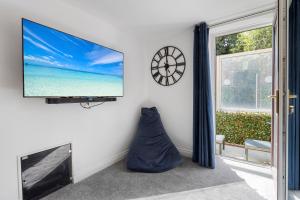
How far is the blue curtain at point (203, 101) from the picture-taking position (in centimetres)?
254

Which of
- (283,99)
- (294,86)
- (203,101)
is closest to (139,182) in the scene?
(203,101)

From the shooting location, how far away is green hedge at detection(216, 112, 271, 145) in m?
2.96

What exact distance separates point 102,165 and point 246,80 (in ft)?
8.84

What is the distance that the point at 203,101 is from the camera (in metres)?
2.59

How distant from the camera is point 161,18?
243cm

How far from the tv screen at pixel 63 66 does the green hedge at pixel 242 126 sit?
2096 mm

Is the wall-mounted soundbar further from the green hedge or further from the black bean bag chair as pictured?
the green hedge

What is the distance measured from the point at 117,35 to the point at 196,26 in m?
1.25

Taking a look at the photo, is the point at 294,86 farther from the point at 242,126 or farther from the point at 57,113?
the point at 57,113

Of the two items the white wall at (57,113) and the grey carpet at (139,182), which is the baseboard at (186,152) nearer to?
the grey carpet at (139,182)

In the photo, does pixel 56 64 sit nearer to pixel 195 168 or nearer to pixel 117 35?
pixel 117 35

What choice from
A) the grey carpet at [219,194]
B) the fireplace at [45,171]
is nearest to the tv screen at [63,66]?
the fireplace at [45,171]

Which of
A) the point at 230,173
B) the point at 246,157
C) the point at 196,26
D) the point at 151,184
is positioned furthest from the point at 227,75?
the point at 151,184

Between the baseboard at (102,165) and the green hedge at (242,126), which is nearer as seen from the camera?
the baseboard at (102,165)
